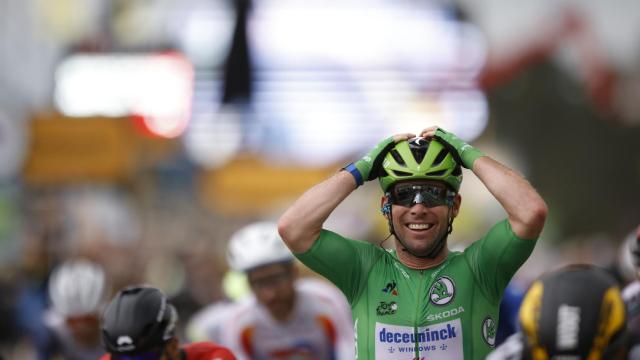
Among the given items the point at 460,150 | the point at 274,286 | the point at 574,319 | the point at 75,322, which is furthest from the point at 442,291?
the point at 75,322

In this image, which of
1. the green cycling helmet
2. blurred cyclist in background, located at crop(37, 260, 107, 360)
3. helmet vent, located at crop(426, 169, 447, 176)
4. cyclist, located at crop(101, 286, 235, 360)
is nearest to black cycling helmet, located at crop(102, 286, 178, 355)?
cyclist, located at crop(101, 286, 235, 360)

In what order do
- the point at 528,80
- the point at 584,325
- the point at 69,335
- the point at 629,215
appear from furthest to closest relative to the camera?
the point at 528,80
the point at 629,215
the point at 69,335
the point at 584,325

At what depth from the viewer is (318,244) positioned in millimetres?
6340

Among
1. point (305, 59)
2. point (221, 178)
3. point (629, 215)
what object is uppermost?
point (305, 59)

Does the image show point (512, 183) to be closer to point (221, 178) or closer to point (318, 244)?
point (318, 244)

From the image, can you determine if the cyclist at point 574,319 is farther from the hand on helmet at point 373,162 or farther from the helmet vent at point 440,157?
the hand on helmet at point 373,162

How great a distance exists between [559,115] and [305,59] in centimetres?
3769

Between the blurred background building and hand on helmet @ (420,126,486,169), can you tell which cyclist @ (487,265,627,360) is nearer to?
hand on helmet @ (420,126,486,169)

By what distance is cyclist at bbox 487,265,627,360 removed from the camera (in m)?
4.40

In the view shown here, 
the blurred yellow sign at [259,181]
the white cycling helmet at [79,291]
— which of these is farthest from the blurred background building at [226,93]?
the white cycling helmet at [79,291]

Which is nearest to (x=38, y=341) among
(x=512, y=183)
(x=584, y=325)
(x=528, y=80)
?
(x=512, y=183)

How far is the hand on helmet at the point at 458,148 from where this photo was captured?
20.7 ft

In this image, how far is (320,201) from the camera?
6367mm

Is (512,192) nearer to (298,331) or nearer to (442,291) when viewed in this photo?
(442,291)
